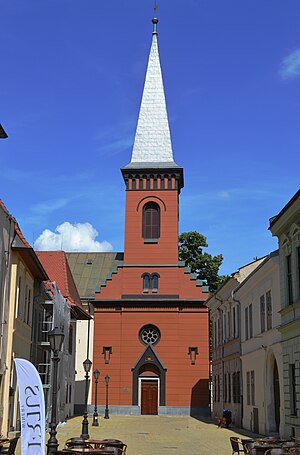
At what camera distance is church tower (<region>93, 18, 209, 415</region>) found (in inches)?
1838

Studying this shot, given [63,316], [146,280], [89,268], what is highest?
[89,268]

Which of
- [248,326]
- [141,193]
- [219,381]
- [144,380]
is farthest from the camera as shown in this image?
[141,193]

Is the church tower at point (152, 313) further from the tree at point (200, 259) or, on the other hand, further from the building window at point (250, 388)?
the building window at point (250, 388)

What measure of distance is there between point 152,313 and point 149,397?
20.9ft

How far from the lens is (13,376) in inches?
1035

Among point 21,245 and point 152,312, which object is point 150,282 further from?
point 21,245

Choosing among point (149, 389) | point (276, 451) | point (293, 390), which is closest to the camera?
point (276, 451)

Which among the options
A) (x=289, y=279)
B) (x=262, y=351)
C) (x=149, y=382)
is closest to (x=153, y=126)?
(x=149, y=382)

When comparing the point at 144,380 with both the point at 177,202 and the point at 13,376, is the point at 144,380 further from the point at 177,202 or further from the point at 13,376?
the point at 13,376

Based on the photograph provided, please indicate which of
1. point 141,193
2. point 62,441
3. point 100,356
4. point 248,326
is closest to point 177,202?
point 141,193

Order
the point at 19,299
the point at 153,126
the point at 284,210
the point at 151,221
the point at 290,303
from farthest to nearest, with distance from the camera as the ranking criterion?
the point at 153,126 → the point at 151,221 → the point at 19,299 → the point at 290,303 → the point at 284,210

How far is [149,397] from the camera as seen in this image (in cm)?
4684

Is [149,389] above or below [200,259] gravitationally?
below

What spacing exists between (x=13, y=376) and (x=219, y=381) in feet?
59.1
